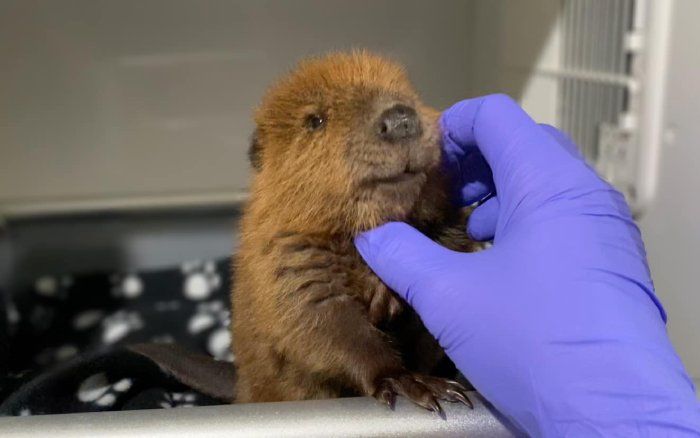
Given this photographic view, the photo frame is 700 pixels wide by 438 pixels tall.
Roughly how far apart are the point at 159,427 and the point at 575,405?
1.61 ft

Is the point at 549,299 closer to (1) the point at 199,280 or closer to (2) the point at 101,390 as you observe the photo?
(2) the point at 101,390

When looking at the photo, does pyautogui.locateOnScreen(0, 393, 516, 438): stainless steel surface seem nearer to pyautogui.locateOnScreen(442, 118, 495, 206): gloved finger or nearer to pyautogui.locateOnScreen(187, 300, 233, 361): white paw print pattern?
pyautogui.locateOnScreen(442, 118, 495, 206): gloved finger

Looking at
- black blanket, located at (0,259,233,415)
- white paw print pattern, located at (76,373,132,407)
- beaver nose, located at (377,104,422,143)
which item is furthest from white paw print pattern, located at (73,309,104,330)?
beaver nose, located at (377,104,422,143)

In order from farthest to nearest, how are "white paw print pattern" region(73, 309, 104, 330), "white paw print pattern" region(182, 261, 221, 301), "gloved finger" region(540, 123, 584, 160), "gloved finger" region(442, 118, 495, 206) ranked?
"white paw print pattern" region(182, 261, 221, 301) → "white paw print pattern" region(73, 309, 104, 330) → "gloved finger" region(442, 118, 495, 206) → "gloved finger" region(540, 123, 584, 160)

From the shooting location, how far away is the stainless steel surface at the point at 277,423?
0.84 metres

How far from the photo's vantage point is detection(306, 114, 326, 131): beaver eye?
1.06m

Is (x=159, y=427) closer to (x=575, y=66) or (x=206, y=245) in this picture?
(x=575, y=66)

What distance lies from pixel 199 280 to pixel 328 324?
4.19 ft

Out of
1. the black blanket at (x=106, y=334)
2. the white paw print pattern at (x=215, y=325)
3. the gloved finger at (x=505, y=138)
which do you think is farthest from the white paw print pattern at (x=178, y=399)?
the gloved finger at (x=505, y=138)

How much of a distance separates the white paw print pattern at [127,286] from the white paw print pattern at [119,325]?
92 millimetres

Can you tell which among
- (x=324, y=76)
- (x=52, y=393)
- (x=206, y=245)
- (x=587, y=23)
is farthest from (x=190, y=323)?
(x=587, y=23)

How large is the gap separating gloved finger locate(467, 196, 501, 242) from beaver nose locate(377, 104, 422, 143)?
0.28 m

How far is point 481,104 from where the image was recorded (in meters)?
1.14

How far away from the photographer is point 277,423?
33.2 inches
